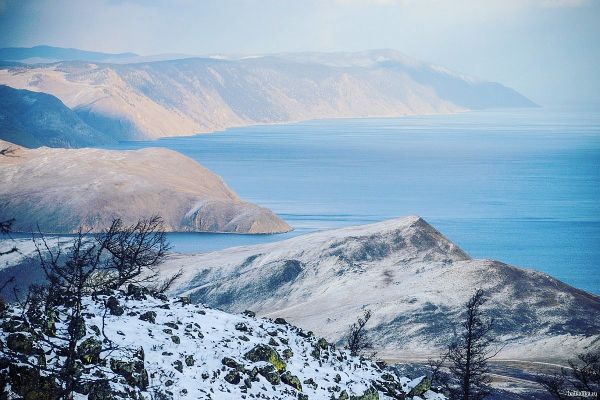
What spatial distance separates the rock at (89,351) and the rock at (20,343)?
39.8 inches

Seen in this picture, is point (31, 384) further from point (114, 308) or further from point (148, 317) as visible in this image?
point (148, 317)

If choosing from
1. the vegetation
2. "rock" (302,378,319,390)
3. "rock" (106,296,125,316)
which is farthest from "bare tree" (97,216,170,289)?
the vegetation

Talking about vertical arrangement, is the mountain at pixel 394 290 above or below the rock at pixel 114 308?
below

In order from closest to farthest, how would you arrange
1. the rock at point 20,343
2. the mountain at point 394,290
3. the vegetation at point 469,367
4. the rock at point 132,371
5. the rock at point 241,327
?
the rock at point 20,343
the rock at point 132,371
the rock at point 241,327
the vegetation at point 469,367
the mountain at point 394,290

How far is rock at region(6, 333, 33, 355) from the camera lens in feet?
53.5

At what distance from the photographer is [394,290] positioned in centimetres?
7319

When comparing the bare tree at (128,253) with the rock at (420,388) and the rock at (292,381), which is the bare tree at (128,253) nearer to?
the rock at (292,381)

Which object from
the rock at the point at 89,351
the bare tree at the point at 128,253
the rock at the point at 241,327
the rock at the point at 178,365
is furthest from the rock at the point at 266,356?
the bare tree at the point at 128,253

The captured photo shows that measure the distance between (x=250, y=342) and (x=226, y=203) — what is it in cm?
13212

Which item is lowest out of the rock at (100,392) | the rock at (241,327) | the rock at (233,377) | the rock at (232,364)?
the rock at (233,377)

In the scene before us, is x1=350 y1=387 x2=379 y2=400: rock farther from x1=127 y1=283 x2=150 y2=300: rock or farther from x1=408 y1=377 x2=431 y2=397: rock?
x1=127 y1=283 x2=150 y2=300: rock

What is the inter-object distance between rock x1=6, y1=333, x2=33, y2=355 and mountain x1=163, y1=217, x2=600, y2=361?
42574 mm

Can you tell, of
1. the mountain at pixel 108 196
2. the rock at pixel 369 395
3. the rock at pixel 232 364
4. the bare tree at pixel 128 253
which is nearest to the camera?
the rock at pixel 232 364

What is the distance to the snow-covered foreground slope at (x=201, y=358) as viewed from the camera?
17094 mm
